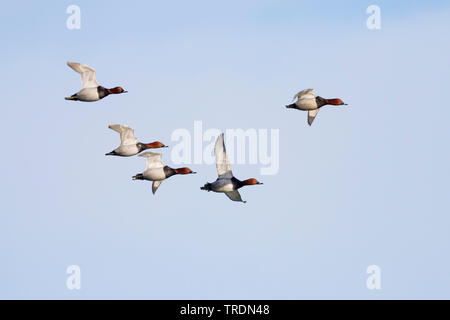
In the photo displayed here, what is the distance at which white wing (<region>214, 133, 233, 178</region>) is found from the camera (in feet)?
271

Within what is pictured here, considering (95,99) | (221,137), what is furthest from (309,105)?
(95,99)

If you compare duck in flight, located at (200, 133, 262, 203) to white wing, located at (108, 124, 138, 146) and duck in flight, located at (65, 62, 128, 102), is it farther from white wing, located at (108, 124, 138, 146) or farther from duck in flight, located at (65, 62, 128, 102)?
duck in flight, located at (65, 62, 128, 102)

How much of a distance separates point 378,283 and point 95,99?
996 inches

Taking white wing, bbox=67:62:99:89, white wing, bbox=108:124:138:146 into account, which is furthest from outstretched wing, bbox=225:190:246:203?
white wing, bbox=67:62:99:89

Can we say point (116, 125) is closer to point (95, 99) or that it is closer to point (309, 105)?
point (95, 99)

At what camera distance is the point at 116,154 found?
86812mm

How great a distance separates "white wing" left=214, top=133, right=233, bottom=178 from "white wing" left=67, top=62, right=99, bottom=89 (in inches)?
444

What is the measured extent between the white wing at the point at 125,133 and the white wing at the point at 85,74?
145 inches

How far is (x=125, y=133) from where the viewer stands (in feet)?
285

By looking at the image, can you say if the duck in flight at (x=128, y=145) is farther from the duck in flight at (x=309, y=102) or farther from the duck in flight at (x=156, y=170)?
the duck in flight at (x=309, y=102)

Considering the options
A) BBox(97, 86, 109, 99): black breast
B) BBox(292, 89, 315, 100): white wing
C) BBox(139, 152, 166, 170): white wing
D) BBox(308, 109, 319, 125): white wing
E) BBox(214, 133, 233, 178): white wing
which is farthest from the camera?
BBox(308, 109, 319, 125): white wing

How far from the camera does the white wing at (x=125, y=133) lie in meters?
86.1

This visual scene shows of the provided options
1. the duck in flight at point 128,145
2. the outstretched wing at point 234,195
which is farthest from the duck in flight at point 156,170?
the outstretched wing at point 234,195
